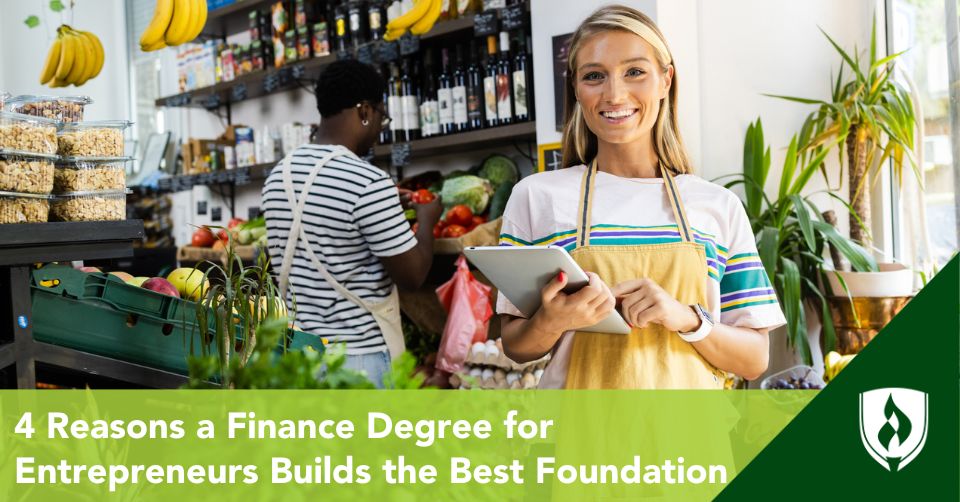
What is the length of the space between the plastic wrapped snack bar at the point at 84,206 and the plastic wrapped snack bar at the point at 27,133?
0.32 ft

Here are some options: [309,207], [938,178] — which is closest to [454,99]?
[309,207]

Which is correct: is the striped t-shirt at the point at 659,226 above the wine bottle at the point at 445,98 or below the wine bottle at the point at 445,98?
below

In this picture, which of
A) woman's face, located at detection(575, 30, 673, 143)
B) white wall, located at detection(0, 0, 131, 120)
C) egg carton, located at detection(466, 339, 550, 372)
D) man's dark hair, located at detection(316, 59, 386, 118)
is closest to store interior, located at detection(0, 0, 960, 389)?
egg carton, located at detection(466, 339, 550, 372)

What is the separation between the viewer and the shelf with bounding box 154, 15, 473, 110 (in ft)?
12.4

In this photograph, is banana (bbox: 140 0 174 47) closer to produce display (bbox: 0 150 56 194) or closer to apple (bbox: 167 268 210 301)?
apple (bbox: 167 268 210 301)

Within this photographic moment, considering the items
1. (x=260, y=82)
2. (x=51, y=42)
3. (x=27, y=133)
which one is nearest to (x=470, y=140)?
(x=260, y=82)

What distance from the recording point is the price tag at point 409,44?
147 inches

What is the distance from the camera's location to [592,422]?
59.0 inches

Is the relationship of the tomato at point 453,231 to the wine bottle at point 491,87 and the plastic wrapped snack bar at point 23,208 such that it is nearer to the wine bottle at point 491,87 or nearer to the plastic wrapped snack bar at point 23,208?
the wine bottle at point 491,87

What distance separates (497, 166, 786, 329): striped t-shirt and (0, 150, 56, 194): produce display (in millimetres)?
846

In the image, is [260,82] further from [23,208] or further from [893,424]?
[893,424]

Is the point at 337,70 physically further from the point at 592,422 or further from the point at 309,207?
the point at 592,422

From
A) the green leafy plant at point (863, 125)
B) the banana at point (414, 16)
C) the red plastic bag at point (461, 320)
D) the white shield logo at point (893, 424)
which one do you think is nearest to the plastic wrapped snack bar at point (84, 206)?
the white shield logo at point (893, 424)

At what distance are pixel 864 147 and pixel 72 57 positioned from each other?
3.39 meters
